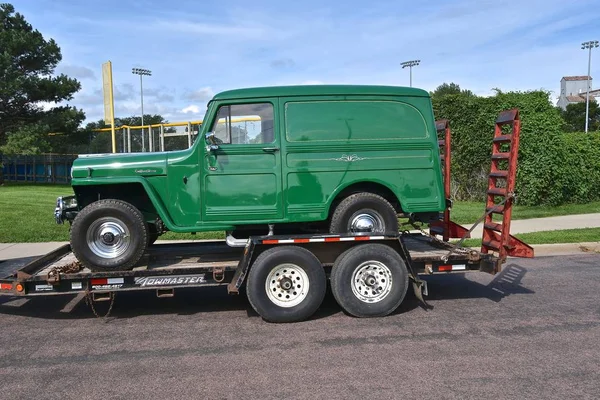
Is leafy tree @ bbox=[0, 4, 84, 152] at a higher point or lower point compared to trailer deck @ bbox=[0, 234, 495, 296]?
higher

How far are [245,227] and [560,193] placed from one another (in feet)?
42.8

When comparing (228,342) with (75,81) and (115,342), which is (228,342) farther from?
(75,81)

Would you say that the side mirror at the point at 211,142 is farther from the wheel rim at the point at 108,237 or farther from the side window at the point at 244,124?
the wheel rim at the point at 108,237

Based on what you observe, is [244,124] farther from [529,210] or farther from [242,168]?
[529,210]

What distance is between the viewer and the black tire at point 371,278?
5961 millimetres

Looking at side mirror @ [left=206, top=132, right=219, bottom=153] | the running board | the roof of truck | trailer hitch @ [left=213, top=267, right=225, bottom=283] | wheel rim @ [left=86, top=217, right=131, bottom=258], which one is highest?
the roof of truck

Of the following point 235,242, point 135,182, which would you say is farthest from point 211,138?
point 235,242

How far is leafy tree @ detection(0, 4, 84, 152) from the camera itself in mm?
→ 28984

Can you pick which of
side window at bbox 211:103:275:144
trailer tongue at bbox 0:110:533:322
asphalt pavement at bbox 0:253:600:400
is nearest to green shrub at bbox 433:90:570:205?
asphalt pavement at bbox 0:253:600:400

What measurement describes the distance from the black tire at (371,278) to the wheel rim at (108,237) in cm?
236

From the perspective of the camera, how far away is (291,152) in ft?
20.1

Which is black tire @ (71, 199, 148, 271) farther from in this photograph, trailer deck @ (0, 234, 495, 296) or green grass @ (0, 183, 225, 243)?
green grass @ (0, 183, 225, 243)

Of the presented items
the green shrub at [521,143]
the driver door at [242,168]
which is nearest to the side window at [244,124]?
the driver door at [242,168]

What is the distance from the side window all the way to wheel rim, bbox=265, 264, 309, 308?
4.88 ft
